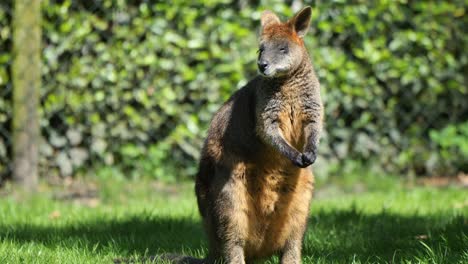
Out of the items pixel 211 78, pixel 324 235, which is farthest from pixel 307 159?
pixel 211 78

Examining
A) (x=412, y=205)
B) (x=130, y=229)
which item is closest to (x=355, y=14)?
(x=412, y=205)

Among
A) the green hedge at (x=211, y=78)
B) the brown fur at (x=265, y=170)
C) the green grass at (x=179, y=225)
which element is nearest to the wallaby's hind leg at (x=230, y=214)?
the brown fur at (x=265, y=170)

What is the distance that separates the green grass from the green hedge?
508 mm

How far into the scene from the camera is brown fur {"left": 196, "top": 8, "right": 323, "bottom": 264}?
13.8ft

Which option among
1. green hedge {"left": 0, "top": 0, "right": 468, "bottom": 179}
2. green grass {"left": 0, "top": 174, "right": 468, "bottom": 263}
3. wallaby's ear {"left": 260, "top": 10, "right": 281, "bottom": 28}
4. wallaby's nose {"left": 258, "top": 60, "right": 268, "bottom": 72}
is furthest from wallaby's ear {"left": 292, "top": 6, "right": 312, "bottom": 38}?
green hedge {"left": 0, "top": 0, "right": 468, "bottom": 179}

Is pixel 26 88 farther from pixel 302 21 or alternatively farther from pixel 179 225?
pixel 302 21

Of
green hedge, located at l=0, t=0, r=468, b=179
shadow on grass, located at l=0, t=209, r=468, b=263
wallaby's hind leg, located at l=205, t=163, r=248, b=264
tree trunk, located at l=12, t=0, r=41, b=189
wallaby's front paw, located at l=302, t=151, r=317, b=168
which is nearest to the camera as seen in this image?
wallaby's front paw, located at l=302, t=151, r=317, b=168

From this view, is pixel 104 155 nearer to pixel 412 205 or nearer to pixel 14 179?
pixel 14 179

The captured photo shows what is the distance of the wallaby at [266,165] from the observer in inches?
166

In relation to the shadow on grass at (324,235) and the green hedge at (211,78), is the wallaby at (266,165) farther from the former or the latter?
the green hedge at (211,78)

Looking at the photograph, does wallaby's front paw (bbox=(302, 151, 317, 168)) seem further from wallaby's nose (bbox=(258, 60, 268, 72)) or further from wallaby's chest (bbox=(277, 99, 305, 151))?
wallaby's nose (bbox=(258, 60, 268, 72))

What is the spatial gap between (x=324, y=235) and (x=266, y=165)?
1241 millimetres

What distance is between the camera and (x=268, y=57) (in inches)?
168

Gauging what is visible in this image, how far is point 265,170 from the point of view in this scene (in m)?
4.28
